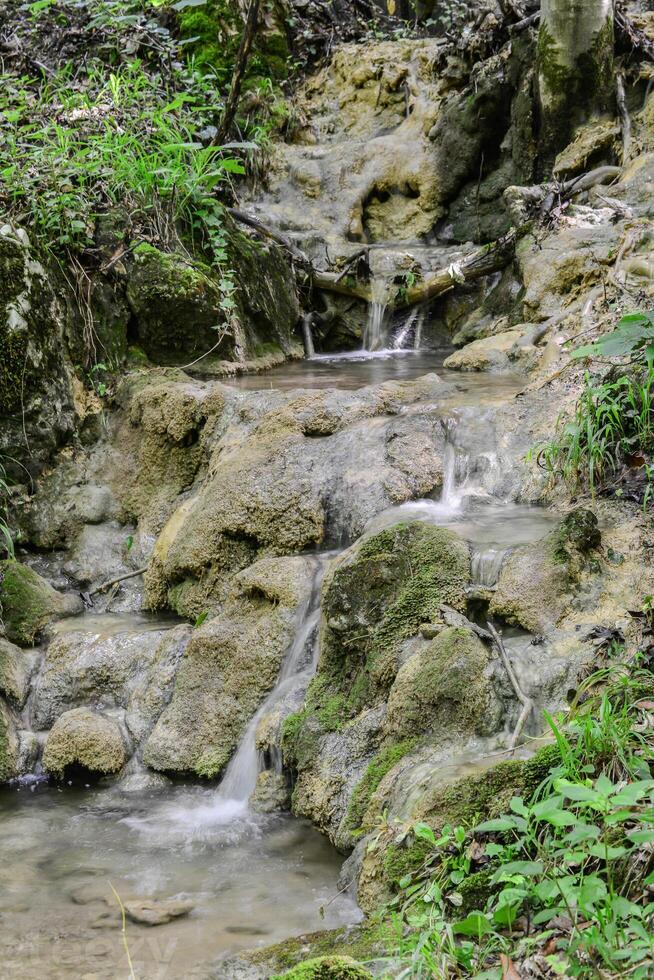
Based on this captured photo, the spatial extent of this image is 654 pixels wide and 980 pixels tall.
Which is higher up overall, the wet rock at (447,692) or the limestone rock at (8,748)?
the wet rock at (447,692)

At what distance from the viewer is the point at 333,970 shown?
7.29 ft

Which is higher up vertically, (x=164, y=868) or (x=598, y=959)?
(x=598, y=959)

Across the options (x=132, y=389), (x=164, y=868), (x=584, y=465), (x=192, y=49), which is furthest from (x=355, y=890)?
(x=192, y=49)

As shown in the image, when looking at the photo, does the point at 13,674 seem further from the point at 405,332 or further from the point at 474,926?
the point at 405,332

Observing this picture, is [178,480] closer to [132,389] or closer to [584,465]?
[132,389]

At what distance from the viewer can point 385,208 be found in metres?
11.6

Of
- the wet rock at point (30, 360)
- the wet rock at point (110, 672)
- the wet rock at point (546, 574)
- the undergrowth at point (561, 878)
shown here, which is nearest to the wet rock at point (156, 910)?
the undergrowth at point (561, 878)

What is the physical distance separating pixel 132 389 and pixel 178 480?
98 cm

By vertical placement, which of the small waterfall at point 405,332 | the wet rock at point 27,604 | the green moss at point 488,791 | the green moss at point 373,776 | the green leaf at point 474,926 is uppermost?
the small waterfall at point 405,332

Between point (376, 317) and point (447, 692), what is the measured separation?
21.9 ft

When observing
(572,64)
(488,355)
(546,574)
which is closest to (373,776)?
(546,574)

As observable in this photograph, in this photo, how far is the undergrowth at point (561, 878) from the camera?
202 centimetres

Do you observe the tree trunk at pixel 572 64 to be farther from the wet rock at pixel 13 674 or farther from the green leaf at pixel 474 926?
the green leaf at pixel 474 926

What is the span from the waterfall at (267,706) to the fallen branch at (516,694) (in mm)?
1125
